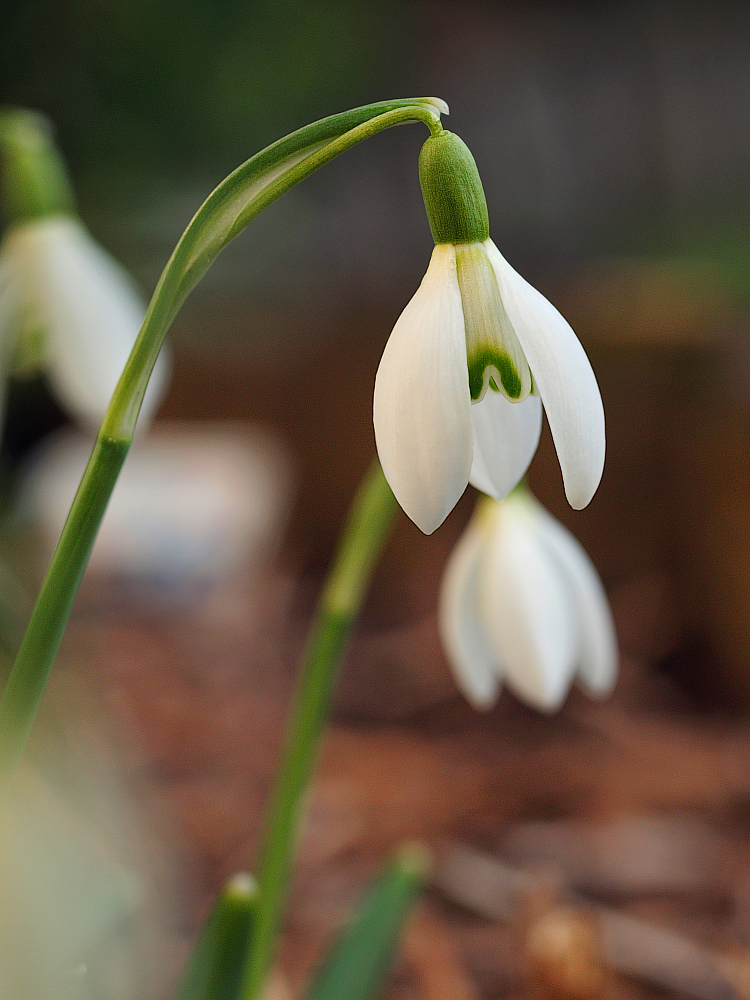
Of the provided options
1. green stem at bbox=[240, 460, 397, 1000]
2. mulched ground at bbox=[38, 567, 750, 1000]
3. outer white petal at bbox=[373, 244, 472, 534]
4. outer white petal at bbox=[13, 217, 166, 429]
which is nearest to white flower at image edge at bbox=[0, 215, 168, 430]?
outer white petal at bbox=[13, 217, 166, 429]

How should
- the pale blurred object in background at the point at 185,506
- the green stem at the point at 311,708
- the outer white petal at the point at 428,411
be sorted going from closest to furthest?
the outer white petal at the point at 428,411 < the green stem at the point at 311,708 < the pale blurred object in background at the point at 185,506

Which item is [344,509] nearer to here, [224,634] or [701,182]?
[224,634]

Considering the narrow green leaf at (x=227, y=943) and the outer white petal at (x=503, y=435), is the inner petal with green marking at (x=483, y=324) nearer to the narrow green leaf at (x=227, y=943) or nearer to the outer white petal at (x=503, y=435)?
the outer white petal at (x=503, y=435)

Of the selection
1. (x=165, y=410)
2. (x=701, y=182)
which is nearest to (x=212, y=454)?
(x=165, y=410)

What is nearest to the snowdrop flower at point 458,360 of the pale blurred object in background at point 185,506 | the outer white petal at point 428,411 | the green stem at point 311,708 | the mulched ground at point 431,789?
the outer white petal at point 428,411

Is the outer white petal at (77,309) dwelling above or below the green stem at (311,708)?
above
